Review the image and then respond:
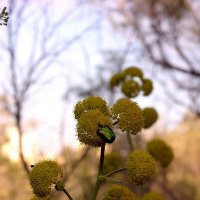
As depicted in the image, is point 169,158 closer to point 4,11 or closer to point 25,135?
point 4,11

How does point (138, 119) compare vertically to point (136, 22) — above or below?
below

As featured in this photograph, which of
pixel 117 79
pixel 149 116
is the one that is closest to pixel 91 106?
pixel 149 116

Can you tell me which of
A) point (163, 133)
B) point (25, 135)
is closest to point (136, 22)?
point (163, 133)

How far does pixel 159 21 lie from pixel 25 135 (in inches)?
212

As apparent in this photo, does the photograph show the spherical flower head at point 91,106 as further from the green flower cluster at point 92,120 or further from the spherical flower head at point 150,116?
the spherical flower head at point 150,116

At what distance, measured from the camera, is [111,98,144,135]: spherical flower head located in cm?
A: 249

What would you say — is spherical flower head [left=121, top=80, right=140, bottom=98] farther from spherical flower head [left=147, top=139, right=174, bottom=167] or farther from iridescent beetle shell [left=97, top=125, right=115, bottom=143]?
iridescent beetle shell [left=97, top=125, right=115, bottom=143]

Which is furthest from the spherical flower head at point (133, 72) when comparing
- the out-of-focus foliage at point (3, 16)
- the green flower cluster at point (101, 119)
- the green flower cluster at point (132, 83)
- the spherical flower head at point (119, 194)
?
the out-of-focus foliage at point (3, 16)

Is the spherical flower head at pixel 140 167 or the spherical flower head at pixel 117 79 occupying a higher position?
the spherical flower head at pixel 117 79

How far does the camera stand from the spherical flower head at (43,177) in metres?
2.31

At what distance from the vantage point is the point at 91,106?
2.53 m

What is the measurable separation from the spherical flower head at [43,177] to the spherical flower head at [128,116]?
45 cm

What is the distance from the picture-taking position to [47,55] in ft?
20.8

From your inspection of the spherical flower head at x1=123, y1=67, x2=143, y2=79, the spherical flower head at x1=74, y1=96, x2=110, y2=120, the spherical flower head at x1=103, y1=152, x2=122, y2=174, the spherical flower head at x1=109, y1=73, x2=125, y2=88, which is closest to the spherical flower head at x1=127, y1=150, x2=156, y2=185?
the spherical flower head at x1=74, y1=96, x2=110, y2=120
